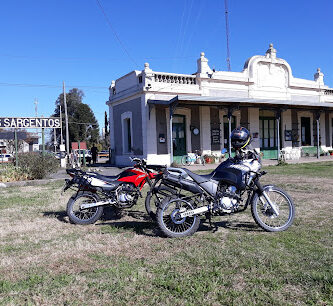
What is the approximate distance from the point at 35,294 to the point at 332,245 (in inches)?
126

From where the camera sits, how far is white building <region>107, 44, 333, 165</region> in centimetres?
1722

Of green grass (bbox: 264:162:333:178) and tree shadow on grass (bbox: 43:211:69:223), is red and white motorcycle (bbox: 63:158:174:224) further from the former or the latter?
green grass (bbox: 264:162:333:178)

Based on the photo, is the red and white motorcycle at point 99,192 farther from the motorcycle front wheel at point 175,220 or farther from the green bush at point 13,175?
the green bush at point 13,175

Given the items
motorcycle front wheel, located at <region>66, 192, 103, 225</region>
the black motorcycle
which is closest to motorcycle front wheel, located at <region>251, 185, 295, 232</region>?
the black motorcycle

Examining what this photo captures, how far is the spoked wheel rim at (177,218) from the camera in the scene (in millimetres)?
4340

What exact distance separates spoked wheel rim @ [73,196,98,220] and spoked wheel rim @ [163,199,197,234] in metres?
1.37

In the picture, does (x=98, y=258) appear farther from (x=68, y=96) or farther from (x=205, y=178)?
(x=68, y=96)

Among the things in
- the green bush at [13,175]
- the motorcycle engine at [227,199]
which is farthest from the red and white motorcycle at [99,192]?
the green bush at [13,175]

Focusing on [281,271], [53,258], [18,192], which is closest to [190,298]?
[281,271]

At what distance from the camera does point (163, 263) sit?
3.46 m

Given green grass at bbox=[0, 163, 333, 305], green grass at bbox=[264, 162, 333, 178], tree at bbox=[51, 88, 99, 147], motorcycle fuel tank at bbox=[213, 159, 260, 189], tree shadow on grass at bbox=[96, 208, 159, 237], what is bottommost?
green grass at bbox=[0, 163, 333, 305]

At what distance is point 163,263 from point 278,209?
1.95 m

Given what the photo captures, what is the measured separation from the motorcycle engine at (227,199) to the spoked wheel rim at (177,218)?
0.39 m

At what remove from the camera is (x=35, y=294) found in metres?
2.80
